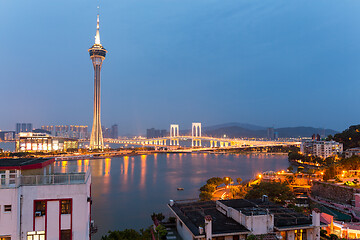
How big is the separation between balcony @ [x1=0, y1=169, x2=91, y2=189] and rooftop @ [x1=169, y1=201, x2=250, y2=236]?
93cm

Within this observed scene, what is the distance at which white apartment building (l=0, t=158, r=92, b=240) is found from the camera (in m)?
1.44

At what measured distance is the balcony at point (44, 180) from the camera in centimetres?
Answer: 150

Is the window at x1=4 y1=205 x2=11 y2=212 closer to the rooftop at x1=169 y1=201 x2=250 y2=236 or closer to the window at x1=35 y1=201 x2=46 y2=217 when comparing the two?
the window at x1=35 y1=201 x2=46 y2=217

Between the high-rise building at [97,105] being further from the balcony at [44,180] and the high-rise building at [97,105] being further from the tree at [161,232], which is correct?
the balcony at [44,180]

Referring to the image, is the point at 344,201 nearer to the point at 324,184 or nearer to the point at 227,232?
the point at 324,184

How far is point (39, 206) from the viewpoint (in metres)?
1.51

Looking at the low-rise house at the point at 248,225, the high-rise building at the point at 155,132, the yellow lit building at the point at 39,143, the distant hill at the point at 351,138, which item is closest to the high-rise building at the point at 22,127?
the high-rise building at the point at 155,132

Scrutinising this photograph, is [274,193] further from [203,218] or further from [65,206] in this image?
[65,206]

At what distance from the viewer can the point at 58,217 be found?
151cm

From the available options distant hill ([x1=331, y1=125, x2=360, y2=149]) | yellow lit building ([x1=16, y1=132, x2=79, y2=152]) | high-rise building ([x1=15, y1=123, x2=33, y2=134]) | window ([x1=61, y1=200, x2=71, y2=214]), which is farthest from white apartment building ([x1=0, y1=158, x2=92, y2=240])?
high-rise building ([x1=15, y1=123, x2=33, y2=134])

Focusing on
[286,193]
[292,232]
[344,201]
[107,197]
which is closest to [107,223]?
[107,197]

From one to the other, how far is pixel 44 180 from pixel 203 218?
4.48ft

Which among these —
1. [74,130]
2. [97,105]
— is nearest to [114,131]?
[74,130]

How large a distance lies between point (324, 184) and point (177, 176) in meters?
5.07
